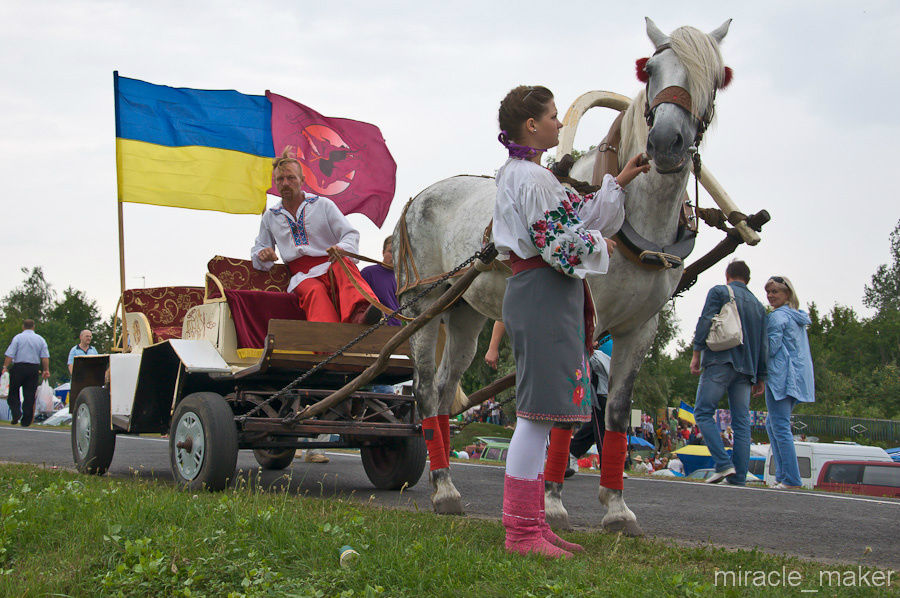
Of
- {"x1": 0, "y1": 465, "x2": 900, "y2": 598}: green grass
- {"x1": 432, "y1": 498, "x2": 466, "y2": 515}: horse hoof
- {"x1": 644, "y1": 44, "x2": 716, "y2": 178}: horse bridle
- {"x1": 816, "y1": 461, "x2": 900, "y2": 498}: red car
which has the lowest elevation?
{"x1": 816, "y1": 461, "x2": 900, "y2": 498}: red car

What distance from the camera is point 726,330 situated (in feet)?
25.6

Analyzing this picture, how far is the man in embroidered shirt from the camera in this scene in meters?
6.17

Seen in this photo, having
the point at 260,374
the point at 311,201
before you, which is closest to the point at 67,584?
the point at 260,374

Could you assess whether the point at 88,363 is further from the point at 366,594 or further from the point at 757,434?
the point at 757,434

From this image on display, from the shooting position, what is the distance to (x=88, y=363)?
7477 mm

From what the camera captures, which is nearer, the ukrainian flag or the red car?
the ukrainian flag

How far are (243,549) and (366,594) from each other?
31.4 inches

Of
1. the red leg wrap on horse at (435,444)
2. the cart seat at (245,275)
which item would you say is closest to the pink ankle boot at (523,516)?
the red leg wrap on horse at (435,444)

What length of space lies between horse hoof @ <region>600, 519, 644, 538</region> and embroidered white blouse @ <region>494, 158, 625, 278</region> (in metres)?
1.61

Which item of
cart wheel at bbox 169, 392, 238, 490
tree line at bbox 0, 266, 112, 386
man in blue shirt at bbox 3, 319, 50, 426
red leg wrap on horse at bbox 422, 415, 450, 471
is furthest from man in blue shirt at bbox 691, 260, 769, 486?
tree line at bbox 0, 266, 112, 386

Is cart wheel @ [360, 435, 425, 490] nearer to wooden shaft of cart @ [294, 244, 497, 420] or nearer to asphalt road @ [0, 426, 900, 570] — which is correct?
asphalt road @ [0, 426, 900, 570]

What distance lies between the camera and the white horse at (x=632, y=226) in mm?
4090

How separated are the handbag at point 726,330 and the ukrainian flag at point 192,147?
4346 mm

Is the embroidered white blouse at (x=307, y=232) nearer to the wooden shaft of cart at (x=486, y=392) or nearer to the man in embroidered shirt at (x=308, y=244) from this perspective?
Result: the man in embroidered shirt at (x=308, y=244)
